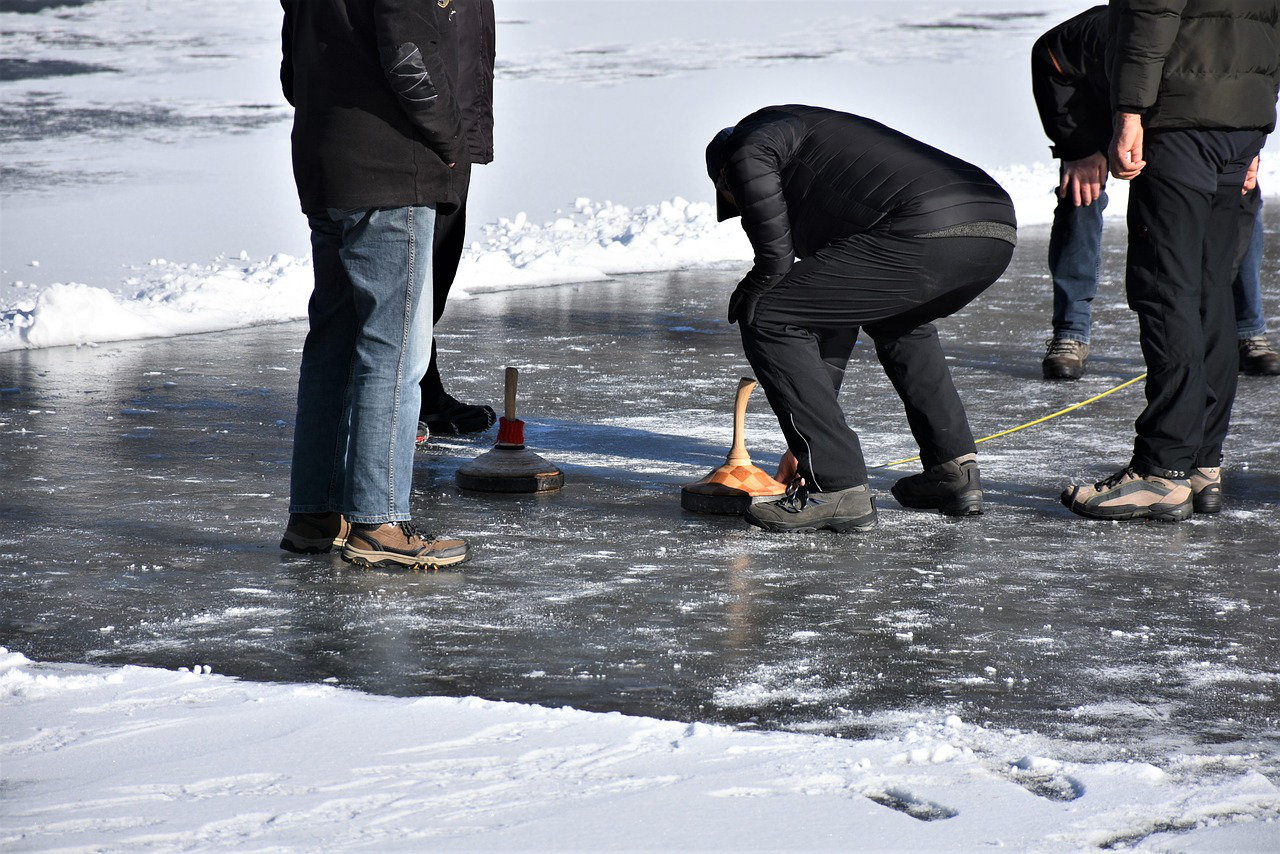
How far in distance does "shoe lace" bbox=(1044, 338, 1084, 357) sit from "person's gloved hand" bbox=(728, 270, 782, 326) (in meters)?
3.25

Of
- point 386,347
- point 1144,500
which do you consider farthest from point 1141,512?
point 386,347

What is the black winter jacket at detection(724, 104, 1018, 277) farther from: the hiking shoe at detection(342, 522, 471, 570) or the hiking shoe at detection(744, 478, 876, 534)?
the hiking shoe at detection(342, 522, 471, 570)

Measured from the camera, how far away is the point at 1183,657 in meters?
3.74

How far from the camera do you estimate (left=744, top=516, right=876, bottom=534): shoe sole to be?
4.98m

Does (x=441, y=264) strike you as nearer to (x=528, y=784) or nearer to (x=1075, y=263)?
(x=1075, y=263)

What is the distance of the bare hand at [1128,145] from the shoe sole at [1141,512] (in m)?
1.03

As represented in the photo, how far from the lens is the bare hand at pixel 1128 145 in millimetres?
4957

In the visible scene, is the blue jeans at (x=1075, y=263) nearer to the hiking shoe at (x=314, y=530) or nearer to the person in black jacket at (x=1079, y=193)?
the person in black jacket at (x=1079, y=193)

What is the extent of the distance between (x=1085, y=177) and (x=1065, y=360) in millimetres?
870

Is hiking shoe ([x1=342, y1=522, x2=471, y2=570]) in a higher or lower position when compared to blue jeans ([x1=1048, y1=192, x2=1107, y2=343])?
lower

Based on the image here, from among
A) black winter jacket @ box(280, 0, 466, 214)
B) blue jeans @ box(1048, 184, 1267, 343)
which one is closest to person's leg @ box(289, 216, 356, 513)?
black winter jacket @ box(280, 0, 466, 214)

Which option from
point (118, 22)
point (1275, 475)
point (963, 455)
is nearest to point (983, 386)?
point (1275, 475)

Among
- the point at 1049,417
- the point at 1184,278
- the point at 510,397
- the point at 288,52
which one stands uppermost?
the point at 288,52

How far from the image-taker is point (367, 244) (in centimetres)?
427
